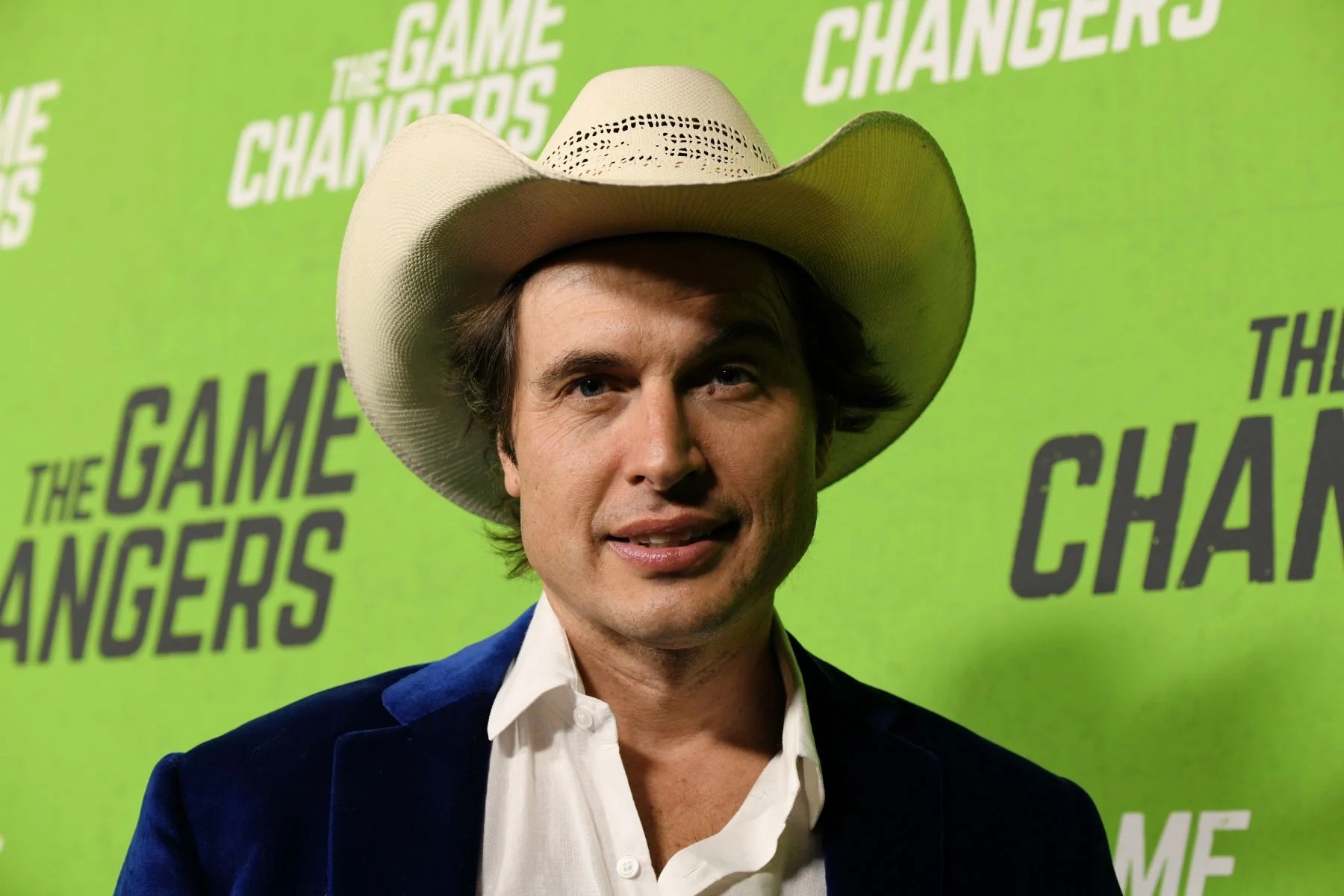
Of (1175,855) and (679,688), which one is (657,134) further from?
(1175,855)

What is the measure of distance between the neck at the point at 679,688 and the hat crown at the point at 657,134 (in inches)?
15.0

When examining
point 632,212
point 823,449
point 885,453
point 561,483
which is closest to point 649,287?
point 632,212

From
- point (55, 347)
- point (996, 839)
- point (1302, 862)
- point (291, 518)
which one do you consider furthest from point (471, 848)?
point (55, 347)

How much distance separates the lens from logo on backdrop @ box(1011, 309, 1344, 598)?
72.0 inches

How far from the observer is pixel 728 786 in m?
1.35

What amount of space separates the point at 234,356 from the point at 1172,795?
1.60 meters

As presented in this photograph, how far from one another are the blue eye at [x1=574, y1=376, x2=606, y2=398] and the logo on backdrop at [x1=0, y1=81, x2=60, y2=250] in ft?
5.96

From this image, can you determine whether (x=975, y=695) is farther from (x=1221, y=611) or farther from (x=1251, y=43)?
(x=1251, y=43)

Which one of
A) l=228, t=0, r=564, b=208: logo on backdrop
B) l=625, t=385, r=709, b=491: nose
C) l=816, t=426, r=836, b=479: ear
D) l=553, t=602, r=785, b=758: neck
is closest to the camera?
l=625, t=385, r=709, b=491: nose

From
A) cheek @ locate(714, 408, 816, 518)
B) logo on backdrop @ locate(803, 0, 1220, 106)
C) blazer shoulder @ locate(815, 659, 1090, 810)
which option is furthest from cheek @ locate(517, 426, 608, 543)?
logo on backdrop @ locate(803, 0, 1220, 106)

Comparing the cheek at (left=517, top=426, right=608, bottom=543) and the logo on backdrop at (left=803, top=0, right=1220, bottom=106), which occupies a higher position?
the logo on backdrop at (left=803, top=0, right=1220, bottom=106)

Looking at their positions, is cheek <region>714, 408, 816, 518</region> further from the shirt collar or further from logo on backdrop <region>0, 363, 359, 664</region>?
logo on backdrop <region>0, 363, 359, 664</region>

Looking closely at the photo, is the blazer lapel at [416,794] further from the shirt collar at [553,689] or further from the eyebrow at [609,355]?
the eyebrow at [609,355]

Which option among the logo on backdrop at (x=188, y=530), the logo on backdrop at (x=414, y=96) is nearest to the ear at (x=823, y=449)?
the logo on backdrop at (x=414, y=96)
